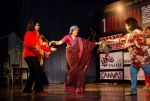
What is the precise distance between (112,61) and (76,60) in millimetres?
4029

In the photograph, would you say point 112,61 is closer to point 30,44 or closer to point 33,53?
point 33,53

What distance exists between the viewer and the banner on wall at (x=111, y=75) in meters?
10.6

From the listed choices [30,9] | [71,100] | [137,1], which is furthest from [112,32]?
[71,100]

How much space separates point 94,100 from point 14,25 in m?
6.60

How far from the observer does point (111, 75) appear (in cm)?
1101

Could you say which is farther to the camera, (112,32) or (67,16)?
(67,16)

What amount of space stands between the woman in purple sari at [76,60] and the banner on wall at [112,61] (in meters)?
3.54

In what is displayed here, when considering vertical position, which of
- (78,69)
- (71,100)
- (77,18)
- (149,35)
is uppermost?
(77,18)

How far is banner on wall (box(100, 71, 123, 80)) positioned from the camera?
34.9 feet

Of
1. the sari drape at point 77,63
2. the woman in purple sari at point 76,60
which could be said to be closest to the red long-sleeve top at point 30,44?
the woman in purple sari at point 76,60

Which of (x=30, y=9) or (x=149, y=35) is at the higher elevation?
(x=30, y=9)

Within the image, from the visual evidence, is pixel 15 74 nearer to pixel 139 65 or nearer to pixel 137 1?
pixel 137 1

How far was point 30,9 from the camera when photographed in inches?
435

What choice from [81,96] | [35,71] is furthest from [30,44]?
[81,96]
